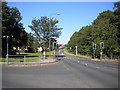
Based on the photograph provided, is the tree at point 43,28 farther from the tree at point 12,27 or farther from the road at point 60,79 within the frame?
the road at point 60,79

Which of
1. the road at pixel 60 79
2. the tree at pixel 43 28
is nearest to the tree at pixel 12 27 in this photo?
the tree at pixel 43 28

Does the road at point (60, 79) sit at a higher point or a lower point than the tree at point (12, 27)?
lower

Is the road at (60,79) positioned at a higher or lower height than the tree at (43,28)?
lower

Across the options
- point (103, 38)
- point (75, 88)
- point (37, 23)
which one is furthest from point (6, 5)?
point (75, 88)

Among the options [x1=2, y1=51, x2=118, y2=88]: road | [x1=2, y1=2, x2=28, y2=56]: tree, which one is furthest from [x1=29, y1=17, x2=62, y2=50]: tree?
[x1=2, y1=51, x2=118, y2=88]: road

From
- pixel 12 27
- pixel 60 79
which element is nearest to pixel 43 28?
pixel 12 27

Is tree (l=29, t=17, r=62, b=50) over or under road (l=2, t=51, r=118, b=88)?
over

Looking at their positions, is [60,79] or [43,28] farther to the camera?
[43,28]

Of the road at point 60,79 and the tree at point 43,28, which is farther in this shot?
the tree at point 43,28

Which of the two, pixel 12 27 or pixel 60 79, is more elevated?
pixel 12 27

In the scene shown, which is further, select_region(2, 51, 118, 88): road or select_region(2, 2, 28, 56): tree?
select_region(2, 2, 28, 56): tree

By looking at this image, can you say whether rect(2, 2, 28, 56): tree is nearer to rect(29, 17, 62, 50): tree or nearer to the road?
rect(29, 17, 62, 50): tree

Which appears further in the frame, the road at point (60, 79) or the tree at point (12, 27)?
the tree at point (12, 27)

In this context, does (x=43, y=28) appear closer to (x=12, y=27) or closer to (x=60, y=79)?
(x=12, y=27)
